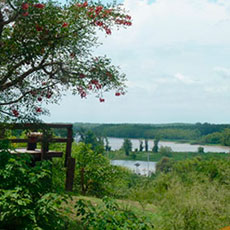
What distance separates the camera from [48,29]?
6.58 meters

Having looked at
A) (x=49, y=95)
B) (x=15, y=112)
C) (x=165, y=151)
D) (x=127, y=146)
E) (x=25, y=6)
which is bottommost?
(x=165, y=151)

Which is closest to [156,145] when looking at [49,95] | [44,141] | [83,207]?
[44,141]

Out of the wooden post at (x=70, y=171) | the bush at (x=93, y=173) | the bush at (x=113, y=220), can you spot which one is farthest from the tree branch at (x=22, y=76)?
the bush at (x=93, y=173)

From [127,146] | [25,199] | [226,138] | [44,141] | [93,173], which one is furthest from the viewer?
[127,146]

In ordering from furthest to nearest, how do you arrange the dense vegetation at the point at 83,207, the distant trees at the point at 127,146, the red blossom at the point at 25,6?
the distant trees at the point at 127,146
the red blossom at the point at 25,6
the dense vegetation at the point at 83,207

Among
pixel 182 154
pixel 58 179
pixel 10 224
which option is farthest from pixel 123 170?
pixel 182 154

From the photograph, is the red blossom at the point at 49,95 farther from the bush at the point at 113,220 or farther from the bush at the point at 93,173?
the bush at the point at 93,173

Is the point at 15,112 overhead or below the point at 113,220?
overhead

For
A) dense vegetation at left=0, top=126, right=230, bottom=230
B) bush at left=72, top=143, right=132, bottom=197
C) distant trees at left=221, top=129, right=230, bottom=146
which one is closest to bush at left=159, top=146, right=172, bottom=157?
distant trees at left=221, top=129, right=230, bottom=146

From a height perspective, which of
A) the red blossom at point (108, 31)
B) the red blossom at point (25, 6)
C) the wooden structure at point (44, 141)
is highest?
the red blossom at point (25, 6)

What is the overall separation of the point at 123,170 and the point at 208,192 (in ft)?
16.8

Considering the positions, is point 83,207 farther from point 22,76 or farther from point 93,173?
point 93,173

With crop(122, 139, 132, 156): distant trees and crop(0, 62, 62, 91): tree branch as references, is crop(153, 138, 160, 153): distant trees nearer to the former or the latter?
crop(122, 139, 132, 156): distant trees

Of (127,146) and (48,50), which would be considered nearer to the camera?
(48,50)
